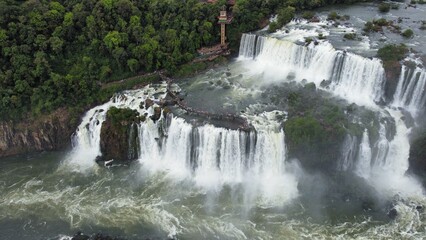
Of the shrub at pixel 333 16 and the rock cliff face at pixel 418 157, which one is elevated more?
the shrub at pixel 333 16

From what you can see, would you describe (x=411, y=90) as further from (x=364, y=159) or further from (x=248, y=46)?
(x=248, y=46)

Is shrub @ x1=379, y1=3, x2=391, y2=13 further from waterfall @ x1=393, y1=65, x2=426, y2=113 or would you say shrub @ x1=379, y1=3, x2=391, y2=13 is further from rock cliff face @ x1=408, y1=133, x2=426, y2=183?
rock cliff face @ x1=408, y1=133, x2=426, y2=183

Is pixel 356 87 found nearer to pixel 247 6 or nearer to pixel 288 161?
pixel 288 161

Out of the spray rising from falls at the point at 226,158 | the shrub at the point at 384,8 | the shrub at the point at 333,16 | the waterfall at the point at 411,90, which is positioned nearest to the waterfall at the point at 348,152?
the spray rising from falls at the point at 226,158

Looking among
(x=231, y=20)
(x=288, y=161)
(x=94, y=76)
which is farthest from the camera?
(x=231, y=20)

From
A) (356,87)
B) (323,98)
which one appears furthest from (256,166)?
(356,87)

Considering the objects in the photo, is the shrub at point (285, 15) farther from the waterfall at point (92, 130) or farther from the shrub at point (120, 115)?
the shrub at point (120, 115)

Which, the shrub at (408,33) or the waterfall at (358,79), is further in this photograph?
the shrub at (408,33)
